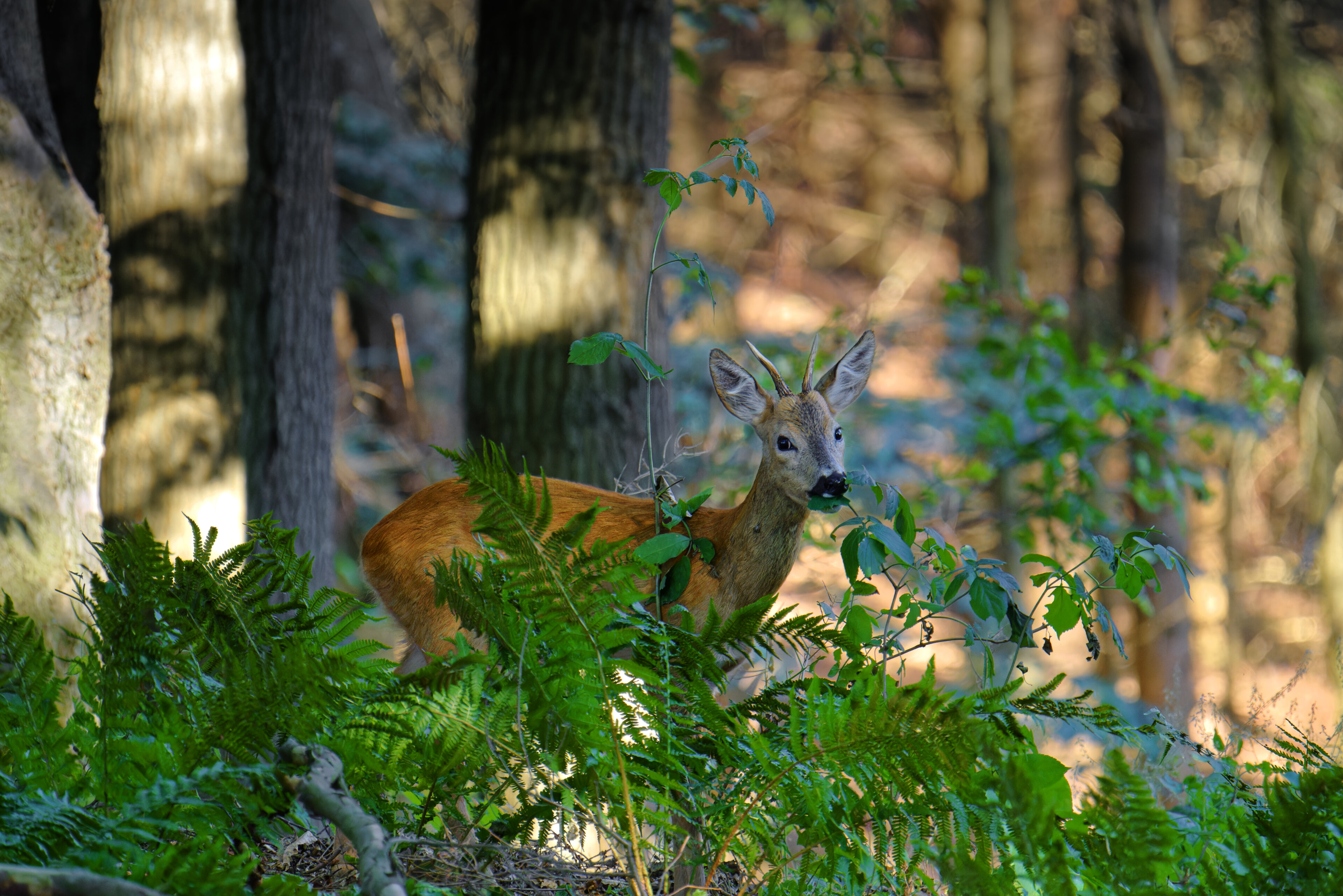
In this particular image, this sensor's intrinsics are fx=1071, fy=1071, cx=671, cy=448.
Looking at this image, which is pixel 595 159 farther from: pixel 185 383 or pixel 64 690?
pixel 64 690

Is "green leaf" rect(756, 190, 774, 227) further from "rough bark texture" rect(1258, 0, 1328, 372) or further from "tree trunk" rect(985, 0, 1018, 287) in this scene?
"tree trunk" rect(985, 0, 1018, 287)

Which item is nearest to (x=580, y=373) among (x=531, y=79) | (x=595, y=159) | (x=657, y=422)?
(x=657, y=422)

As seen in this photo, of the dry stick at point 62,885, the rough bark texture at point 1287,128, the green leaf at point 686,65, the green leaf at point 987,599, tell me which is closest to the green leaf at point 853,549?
the green leaf at point 987,599

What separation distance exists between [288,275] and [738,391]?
2528 millimetres

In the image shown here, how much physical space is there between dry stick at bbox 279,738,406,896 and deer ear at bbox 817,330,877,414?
243 centimetres

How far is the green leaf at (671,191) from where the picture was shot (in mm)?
2859

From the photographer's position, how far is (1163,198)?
11078 millimetres

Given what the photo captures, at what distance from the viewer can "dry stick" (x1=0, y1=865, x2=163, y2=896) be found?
1504mm

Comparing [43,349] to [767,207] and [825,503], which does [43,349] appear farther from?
[825,503]

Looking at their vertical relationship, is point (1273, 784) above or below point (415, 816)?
above

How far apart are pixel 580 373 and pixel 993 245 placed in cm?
824

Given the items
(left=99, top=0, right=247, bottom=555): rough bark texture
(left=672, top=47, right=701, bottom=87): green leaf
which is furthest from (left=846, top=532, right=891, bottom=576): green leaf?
(left=672, top=47, right=701, bottom=87): green leaf

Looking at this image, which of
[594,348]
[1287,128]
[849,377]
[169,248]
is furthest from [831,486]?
[1287,128]

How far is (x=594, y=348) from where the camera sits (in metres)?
2.81
